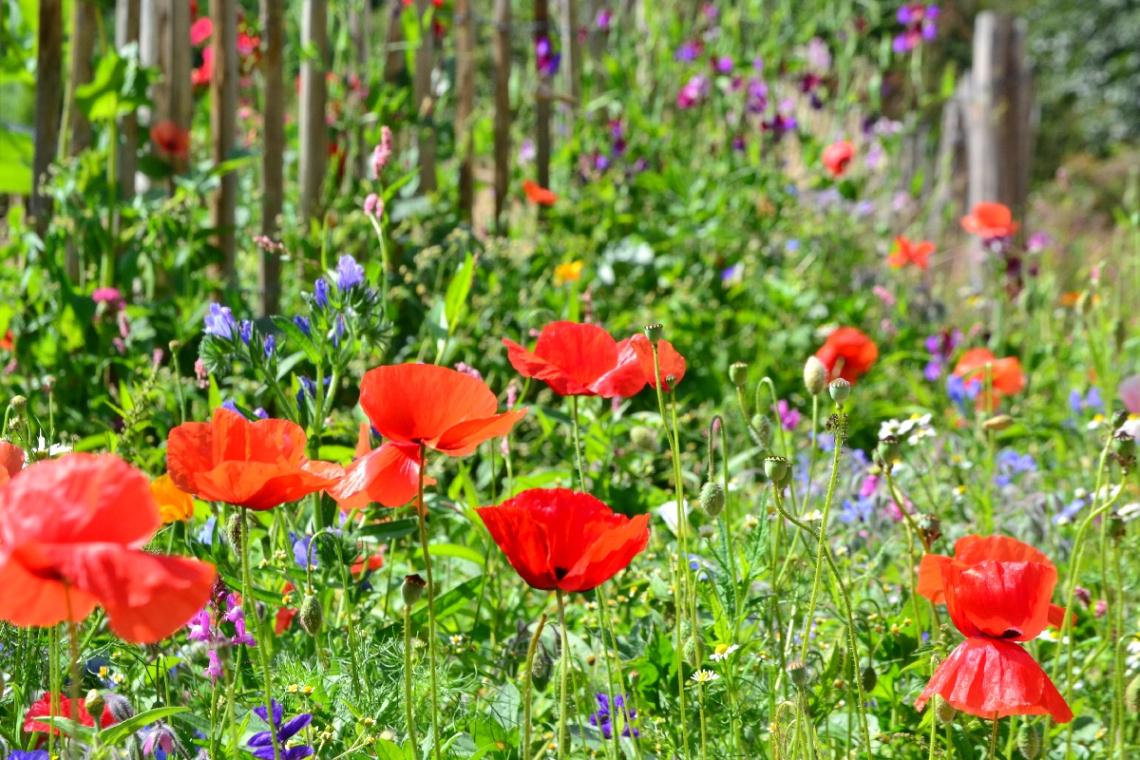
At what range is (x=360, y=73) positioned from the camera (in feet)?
10.3

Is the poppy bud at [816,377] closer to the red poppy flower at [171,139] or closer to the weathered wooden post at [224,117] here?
the weathered wooden post at [224,117]

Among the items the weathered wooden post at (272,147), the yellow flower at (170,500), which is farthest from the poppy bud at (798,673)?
the weathered wooden post at (272,147)

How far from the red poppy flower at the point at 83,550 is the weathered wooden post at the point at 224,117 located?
1.97 m

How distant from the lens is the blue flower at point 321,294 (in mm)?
1263

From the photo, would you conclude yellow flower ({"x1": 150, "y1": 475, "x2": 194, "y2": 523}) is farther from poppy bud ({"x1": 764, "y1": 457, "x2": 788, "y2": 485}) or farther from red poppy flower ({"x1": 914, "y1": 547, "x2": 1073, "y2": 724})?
red poppy flower ({"x1": 914, "y1": 547, "x2": 1073, "y2": 724})

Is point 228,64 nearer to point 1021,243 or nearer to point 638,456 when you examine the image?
point 638,456

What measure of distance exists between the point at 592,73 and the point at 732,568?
3.23 m

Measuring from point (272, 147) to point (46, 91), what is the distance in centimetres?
49

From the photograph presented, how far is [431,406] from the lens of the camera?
900 millimetres

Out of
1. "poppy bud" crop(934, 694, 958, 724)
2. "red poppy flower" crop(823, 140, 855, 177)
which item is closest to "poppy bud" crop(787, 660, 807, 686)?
"poppy bud" crop(934, 694, 958, 724)

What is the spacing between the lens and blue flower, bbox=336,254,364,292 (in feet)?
4.03

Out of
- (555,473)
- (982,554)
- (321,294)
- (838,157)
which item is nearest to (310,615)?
(321,294)

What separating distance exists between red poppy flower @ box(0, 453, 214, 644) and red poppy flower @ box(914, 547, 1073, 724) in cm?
57

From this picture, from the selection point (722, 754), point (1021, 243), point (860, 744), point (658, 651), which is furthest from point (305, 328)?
point (1021, 243)
